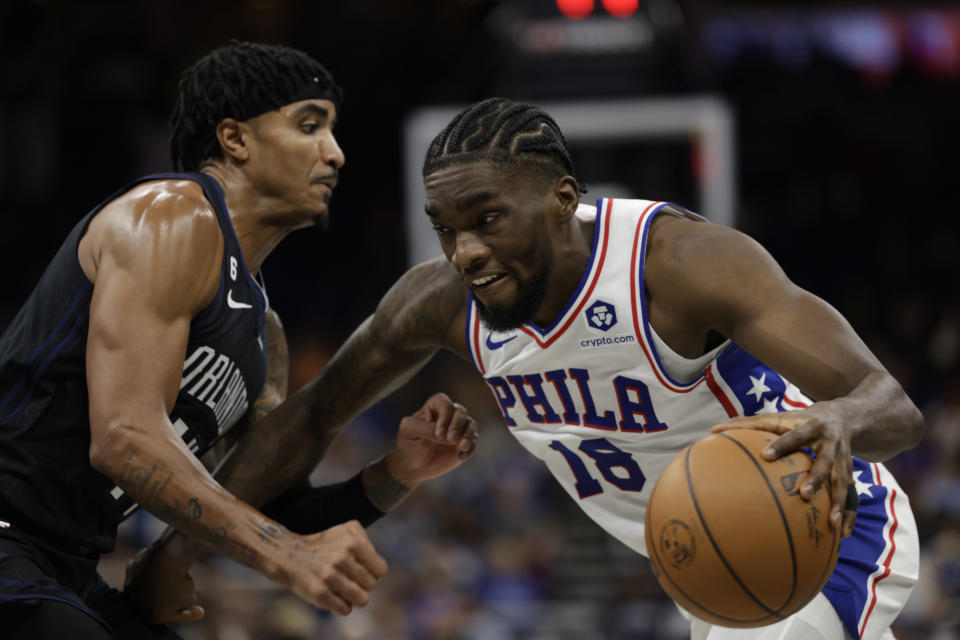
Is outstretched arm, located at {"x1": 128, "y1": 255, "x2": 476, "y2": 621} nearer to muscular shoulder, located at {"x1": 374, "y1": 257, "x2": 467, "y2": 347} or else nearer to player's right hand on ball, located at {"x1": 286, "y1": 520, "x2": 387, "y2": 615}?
muscular shoulder, located at {"x1": 374, "y1": 257, "x2": 467, "y2": 347}

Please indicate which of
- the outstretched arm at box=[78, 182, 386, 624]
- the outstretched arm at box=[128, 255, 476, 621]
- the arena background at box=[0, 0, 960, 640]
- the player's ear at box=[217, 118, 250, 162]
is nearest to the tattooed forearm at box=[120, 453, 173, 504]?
the outstretched arm at box=[78, 182, 386, 624]

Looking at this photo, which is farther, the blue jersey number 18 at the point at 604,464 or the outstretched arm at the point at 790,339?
the blue jersey number 18 at the point at 604,464

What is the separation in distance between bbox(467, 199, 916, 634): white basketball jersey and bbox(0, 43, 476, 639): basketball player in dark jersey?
1.27 ft

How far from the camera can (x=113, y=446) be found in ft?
8.45

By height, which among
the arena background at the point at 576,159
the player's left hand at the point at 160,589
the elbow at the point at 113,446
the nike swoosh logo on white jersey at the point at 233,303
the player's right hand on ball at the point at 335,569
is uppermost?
the nike swoosh logo on white jersey at the point at 233,303

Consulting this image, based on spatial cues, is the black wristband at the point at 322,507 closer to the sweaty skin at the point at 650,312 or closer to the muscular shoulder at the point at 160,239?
the sweaty skin at the point at 650,312

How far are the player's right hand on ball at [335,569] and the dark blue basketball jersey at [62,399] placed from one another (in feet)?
2.18

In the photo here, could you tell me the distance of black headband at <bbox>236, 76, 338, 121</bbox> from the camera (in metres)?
3.34

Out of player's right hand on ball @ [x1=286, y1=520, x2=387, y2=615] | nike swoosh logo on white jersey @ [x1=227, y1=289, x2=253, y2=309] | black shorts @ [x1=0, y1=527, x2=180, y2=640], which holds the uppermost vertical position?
nike swoosh logo on white jersey @ [x1=227, y1=289, x2=253, y2=309]

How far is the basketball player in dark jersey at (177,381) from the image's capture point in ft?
8.43

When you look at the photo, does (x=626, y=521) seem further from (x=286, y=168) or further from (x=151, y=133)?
(x=151, y=133)

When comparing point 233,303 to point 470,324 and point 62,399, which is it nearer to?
point 62,399

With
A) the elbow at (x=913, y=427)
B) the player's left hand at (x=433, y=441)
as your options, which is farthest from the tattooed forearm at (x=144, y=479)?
the elbow at (x=913, y=427)

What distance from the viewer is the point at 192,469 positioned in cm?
260
